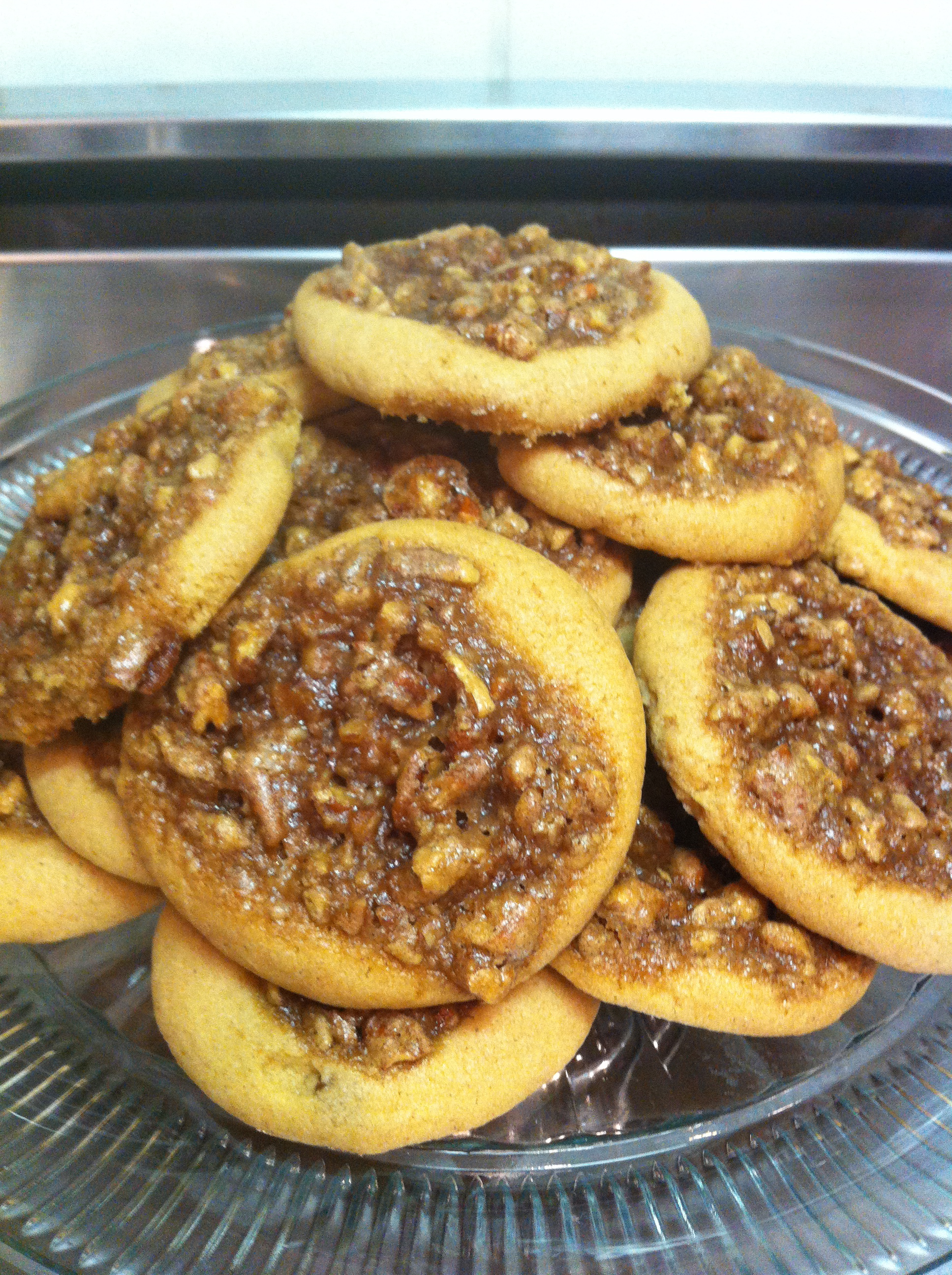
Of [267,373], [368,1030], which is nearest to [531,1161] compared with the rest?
[368,1030]

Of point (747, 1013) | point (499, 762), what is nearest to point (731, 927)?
point (747, 1013)

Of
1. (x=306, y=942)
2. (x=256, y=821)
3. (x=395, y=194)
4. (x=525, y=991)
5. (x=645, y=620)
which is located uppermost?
(x=395, y=194)

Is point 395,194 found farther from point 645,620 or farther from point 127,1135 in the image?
point 127,1135

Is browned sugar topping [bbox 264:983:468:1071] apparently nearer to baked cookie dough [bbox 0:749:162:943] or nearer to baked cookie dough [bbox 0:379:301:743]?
baked cookie dough [bbox 0:749:162:943]

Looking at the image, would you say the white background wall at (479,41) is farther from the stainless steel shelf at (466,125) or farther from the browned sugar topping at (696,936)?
the browned sugar topping at (696,936)

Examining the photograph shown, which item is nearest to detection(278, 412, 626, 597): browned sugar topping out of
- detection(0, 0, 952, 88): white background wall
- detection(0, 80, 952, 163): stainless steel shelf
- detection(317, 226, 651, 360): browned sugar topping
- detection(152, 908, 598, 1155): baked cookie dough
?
detection(317, 226, 651, 360): browned sugar topping

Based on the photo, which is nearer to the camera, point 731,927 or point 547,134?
point 731,927

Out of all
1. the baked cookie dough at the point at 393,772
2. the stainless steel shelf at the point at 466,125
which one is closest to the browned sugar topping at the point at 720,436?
the baked cookie dough at the point at 393,772
